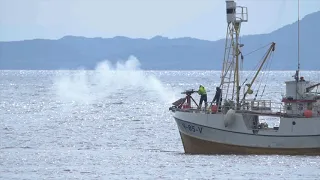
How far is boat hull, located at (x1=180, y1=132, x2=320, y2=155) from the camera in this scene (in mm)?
49969

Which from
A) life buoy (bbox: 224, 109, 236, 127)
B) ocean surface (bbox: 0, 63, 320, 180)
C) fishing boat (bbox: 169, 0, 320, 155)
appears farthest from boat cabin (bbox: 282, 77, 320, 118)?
life buoy (bbox: 224, 109, 236, 127)

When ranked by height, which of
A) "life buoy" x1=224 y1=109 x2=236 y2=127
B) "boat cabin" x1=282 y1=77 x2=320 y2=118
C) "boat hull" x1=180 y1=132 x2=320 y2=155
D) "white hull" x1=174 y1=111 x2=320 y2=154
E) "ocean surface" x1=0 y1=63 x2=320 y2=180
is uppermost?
"boat cabin" x1=282 y1=77 x2=320 y2=118

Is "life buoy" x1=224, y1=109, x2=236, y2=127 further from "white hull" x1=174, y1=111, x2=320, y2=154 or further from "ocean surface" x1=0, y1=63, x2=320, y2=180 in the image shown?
"ocean surface" x1=0, y1=63, x2=320, y2=180

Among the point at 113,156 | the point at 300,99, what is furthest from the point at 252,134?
the point at 113,156

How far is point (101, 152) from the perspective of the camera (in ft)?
186

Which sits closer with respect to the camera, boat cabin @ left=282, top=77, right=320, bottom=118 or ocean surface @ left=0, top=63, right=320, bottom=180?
ocean surface @ left=0, top=63, right=320, bottom=180

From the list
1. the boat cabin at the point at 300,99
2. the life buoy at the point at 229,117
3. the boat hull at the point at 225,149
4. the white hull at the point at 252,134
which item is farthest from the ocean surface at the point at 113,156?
the boat cabin at the point at 300,99

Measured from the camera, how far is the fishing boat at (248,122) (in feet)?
163

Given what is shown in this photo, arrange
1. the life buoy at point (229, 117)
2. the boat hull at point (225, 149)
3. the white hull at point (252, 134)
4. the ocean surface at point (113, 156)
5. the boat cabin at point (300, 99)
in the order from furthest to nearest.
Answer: the life buoy at point (229, 117) → the boat cabin at point (300, 99) → the boat hull at point (225, 149) → the white hull at point (252, 134) → the ocean surface at point (113, 156)

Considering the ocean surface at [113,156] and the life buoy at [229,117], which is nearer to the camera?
the ocean surface at [113,156]

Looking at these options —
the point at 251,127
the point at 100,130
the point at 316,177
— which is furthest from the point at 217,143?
the point at 100,130

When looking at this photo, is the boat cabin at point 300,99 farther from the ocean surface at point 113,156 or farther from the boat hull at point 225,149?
the ocean surface at point 113,156

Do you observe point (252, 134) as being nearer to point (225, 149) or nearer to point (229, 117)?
point (229, 117)

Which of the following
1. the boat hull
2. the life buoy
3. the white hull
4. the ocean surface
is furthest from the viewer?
the life buoy
